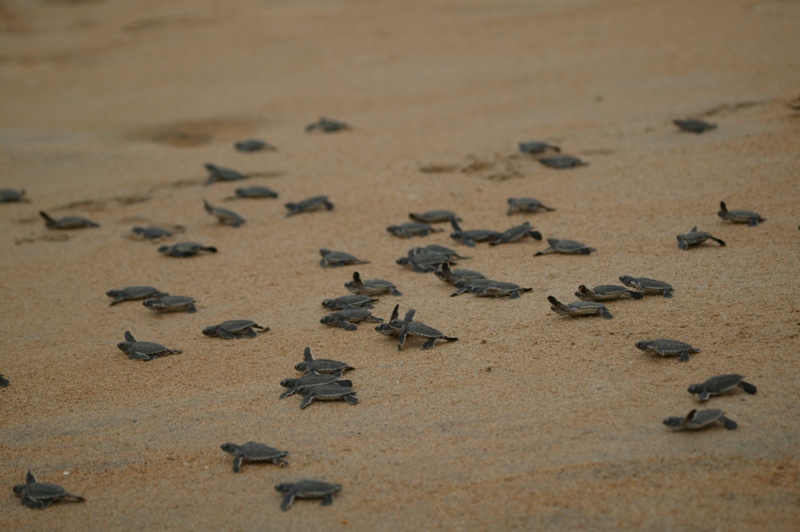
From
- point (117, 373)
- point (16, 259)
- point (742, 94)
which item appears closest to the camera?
point (117, 373)

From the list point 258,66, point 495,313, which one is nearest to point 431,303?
point 495,313

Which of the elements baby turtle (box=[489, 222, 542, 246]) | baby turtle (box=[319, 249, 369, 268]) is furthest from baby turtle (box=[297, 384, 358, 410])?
baby turtle (box=[489, 222, 542, 246])

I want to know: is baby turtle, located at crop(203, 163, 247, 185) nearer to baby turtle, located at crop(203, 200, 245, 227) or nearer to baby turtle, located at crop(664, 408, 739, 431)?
baby turtle, located at crop(203, 200, 245, 227)

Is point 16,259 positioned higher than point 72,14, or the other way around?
point 72,14

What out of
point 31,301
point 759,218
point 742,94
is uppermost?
point 742,94

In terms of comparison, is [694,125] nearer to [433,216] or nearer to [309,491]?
[433,216]

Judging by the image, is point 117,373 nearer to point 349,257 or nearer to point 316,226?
point 349,257
